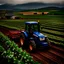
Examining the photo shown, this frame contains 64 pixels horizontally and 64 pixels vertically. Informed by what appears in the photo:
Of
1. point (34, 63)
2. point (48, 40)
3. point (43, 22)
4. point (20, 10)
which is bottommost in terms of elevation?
point (34, 63)

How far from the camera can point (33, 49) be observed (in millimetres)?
4109

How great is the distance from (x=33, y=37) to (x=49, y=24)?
53cm

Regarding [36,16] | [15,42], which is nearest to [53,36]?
[36,16]

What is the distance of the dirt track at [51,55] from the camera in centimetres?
390

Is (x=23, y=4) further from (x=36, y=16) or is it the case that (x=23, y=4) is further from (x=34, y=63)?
(x=34, y=63)

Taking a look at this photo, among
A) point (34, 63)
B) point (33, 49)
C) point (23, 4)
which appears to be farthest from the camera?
point (23, 4)

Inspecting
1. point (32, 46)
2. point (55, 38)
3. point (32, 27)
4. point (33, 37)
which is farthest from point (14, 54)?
point (55, 38)

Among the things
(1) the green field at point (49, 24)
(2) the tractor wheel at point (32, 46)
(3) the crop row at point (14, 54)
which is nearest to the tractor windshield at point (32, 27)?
(1) the green field at point (49, 24)

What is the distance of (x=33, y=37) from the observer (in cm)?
432

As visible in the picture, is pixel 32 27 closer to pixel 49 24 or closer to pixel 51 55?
pixel 49 24

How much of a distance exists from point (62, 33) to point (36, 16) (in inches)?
29.5

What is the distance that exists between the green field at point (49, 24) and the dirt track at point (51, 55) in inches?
7.8

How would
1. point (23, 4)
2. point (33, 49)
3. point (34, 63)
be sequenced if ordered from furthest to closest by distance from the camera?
point (23, 4) < point (33, 49) < point (34, 63)

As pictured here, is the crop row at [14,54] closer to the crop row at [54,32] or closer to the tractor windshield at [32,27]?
the tractor windshield at [32,27]
